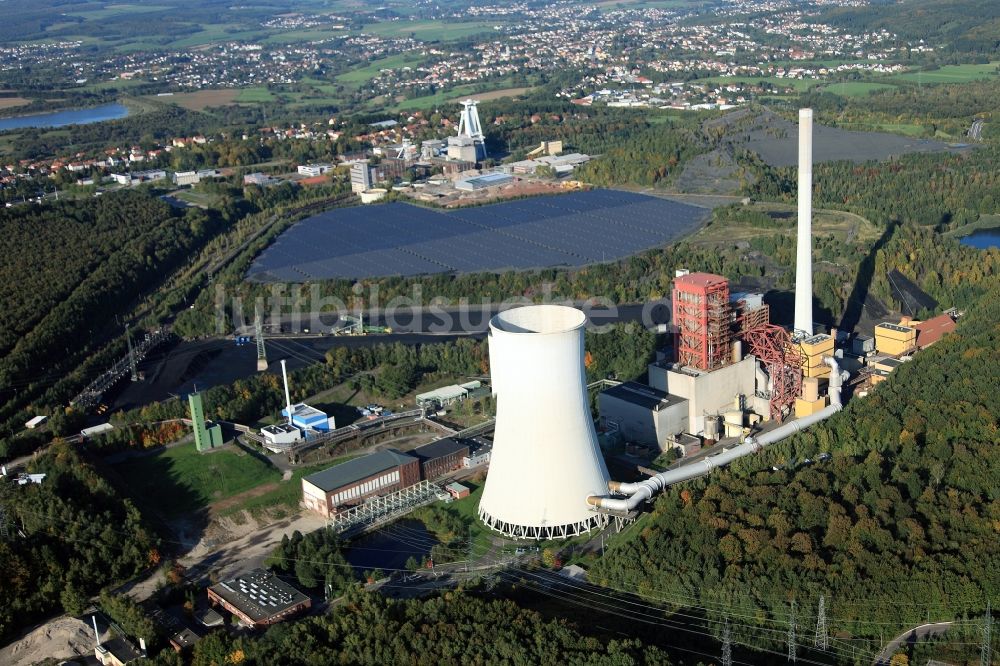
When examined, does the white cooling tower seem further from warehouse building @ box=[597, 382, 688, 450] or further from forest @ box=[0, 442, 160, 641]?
forest @ box=[0, 442, 160, 641]

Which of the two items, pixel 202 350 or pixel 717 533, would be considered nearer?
pixel 717 533

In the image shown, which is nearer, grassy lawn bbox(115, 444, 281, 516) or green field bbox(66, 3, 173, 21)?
grassy lawn bbox(115, 444, 281, 516)

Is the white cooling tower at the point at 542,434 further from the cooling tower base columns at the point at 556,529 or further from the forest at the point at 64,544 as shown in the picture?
the forest at the point at 64,544

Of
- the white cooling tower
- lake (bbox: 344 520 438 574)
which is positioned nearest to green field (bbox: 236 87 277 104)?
lake (bbox: 344 520 438 574)

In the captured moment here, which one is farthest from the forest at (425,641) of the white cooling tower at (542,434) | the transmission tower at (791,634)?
the white cooling tower at (542,434)

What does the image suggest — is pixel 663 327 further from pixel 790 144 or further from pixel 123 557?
pixel 790 144

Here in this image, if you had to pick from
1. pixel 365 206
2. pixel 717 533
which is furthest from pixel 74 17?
pixel 717 533
